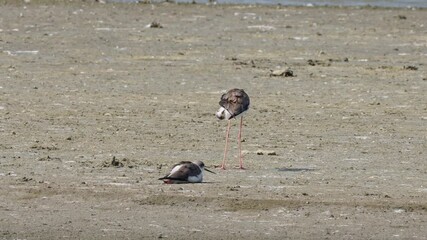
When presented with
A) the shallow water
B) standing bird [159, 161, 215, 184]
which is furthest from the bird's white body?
the shallow water

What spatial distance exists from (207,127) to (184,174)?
3.93m

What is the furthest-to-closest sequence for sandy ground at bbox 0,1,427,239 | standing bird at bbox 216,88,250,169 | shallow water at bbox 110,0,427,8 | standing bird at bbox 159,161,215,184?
shallow water at bbox 110,0,427,8 < standing bird at bbox 216,88,250,169 < standing bird at bbox 159,161,215,184 < sandy ground at bbox 0,1,427,239

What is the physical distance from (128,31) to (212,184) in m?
14.4

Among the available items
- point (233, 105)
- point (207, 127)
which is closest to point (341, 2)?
point (207, 127)

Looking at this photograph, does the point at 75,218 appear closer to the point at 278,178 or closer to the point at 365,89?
the point at 278,178

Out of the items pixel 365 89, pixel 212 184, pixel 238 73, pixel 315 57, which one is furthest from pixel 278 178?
pixel 315 57

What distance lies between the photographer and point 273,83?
19.7m

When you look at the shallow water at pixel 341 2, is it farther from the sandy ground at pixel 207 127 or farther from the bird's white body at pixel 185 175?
the bird's white body at pixel 185 175

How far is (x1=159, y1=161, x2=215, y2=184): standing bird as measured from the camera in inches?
470

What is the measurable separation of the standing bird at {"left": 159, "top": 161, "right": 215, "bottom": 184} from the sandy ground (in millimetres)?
70

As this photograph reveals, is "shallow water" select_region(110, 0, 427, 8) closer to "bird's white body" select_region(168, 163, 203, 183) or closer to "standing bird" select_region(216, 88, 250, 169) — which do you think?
"standing bird" select_region(216, 88, 250, 169)

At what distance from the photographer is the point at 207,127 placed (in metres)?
15.8

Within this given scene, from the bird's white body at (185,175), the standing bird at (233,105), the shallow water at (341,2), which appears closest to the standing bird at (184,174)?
the bird's white body at (185,175)

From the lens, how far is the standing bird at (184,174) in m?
11.9
